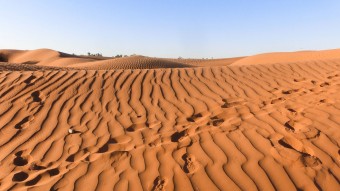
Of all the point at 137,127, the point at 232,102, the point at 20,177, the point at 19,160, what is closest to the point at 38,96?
the point at 19,160

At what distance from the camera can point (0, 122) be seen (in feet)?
16.6

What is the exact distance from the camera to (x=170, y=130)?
4.47m

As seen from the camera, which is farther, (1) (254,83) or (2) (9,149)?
(1) (254,83)

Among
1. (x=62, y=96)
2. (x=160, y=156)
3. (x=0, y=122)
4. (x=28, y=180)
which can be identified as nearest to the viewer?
(x=28, y=180)

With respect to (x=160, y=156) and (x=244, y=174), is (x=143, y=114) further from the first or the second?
(x=244, y=174)

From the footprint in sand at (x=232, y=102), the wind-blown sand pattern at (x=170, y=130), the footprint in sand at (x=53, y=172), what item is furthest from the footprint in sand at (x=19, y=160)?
the footprint in sand at (x=232, y=102)

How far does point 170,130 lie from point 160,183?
1.24 metres

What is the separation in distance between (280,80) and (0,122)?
5167mm

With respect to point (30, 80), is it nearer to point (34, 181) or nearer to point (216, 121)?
point (34, 181)

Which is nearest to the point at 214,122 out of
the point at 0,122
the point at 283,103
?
the point at 283,103

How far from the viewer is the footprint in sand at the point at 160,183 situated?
10.6 feet

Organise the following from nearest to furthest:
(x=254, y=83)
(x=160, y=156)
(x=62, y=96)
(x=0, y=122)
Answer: (x=160, y=156) < (x=0, y=122) < (x=62, y=96) < (x=254, y=83)

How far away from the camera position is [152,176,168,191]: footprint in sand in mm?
3232

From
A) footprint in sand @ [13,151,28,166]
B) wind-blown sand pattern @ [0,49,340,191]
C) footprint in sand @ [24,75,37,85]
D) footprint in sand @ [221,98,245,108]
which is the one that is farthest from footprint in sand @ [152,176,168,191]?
footprint in sand @ [24,75,37,85]
